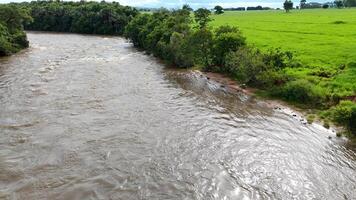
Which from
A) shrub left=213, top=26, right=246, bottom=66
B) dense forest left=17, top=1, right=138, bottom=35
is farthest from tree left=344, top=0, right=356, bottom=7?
shrub left=213, top=26, right=246, bottom=66

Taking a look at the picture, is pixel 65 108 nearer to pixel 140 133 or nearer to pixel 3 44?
pixel 140 133

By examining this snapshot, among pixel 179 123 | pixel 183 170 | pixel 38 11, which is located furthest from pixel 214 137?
pixel 38 11

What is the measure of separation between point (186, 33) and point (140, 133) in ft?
97.9

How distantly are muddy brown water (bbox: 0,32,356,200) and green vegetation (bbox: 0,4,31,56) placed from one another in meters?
26.7

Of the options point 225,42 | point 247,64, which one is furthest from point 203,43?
point 247,64

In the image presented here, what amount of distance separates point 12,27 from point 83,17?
1355 inches

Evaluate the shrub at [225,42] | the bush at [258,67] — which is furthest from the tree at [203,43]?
the bush at [258,67]

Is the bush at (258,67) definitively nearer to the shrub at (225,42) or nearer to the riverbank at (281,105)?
the riverbank at (281,105)

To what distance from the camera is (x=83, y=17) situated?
4227 inches

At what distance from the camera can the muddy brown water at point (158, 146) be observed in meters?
20.8

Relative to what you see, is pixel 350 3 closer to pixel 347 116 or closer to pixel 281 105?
pixel 281 105

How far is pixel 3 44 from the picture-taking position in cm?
6244

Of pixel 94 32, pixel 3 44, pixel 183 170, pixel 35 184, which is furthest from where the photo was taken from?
pixel 94 32

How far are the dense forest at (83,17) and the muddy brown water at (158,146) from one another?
62161 mm
